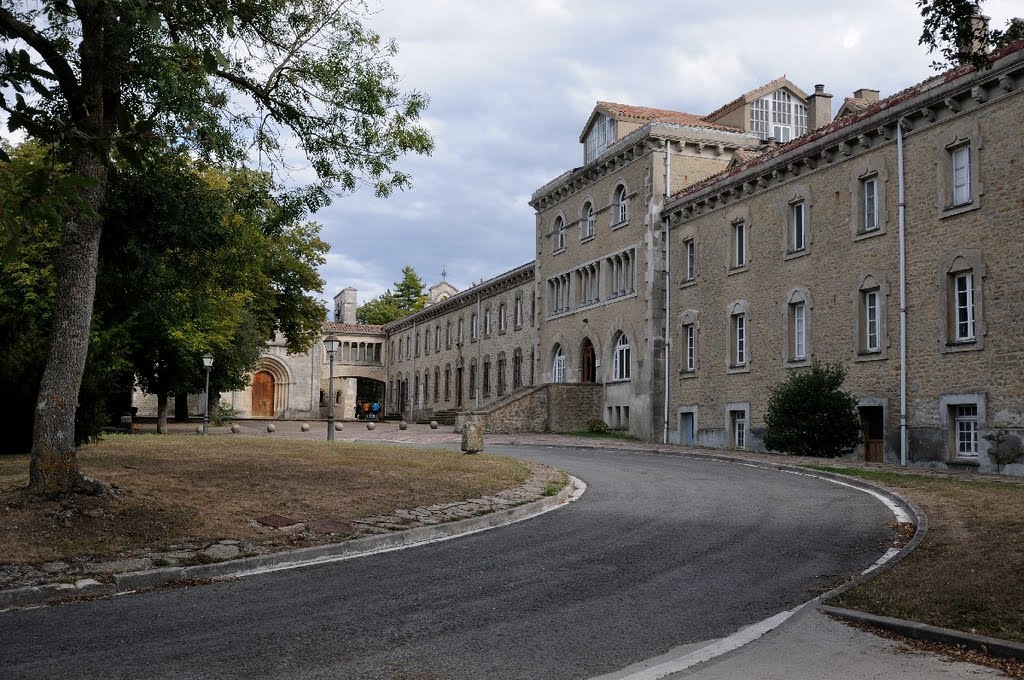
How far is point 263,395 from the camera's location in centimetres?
7519

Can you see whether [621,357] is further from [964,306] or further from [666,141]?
[964,306]

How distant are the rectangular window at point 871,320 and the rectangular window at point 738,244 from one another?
665 centimetres

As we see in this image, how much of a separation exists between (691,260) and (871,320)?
10380 millimetres

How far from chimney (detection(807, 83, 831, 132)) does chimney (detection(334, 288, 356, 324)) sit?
189 ft

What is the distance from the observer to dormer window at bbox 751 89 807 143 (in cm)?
3875

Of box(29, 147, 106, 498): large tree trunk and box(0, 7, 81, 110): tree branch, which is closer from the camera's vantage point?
box(0, 7, 81, 110): tree branch

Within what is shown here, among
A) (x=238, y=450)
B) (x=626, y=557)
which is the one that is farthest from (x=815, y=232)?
(x=626, y=557)

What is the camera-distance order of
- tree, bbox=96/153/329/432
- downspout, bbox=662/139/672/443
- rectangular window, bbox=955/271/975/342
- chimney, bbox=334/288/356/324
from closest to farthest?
tree, bbox=96/153/329/432 → rectangular window, bbox=955/271/975/342 → downspout, bbox=662/139/672/443 → chimney, bbox=334/288/356/324

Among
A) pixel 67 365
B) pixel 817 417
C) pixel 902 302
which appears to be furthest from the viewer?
pixel 817 417

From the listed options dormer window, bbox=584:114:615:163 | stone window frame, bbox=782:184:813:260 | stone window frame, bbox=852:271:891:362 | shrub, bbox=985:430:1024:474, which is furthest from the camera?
dormer window, bbox=584:114:615:163

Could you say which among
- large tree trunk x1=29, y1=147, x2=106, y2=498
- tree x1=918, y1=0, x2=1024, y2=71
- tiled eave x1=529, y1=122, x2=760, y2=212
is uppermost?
tiled eave x1=529, y1=122, x2=760, y2=212

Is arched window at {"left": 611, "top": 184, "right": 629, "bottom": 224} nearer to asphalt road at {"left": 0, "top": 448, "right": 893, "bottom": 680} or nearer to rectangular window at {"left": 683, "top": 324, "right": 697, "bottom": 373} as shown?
rectangular window at {"left": 683, "top": 324, "right": 697, "bottom": 373}

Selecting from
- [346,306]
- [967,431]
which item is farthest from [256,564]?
[346,306]

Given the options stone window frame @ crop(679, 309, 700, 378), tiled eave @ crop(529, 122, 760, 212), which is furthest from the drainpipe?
tiled eave @ crop(529, 122, 760, 212)
